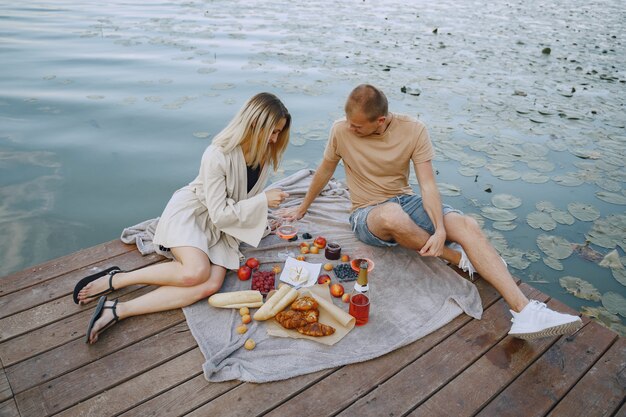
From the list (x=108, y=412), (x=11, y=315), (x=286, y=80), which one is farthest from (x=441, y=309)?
(x=286, y=80)

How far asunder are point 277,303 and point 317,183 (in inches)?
46.6

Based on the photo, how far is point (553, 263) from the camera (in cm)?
390

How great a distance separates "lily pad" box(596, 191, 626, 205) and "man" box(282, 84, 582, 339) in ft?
8.17

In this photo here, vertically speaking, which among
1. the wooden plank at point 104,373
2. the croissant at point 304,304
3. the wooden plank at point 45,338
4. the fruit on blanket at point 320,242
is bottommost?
the wooden plank at point 45,338

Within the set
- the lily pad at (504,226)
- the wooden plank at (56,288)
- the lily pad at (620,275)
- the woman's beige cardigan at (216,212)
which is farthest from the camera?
the lily pad at (504,226)

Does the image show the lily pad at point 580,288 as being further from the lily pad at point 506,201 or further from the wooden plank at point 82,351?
the wooden plank at point 82,351

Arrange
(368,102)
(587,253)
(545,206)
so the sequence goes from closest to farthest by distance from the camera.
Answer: (368,102)
(587,253)
(545,206)

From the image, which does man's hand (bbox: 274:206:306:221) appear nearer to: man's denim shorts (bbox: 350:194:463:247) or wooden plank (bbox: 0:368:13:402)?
man's denim shorts (bbox: 350:194:463:247)

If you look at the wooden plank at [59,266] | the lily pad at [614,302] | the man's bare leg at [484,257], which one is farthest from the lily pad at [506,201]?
the wooden plank at [59,266]

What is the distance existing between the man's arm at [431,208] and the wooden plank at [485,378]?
0.75 m

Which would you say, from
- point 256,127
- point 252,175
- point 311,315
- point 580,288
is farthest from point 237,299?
point 580,288

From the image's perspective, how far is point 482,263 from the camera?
9.78ft

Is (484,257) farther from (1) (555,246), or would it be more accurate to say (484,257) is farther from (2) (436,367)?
(1) (555,246)

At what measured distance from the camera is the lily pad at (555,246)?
157 inches
